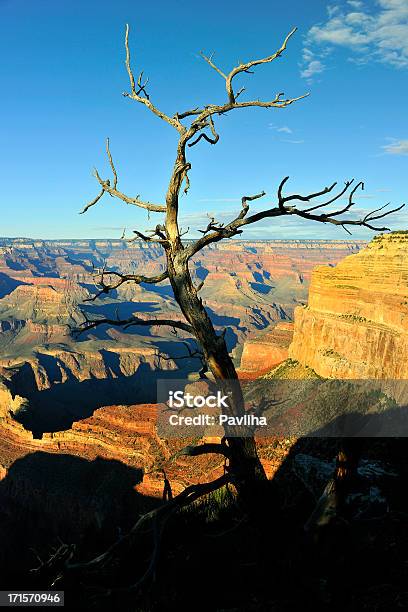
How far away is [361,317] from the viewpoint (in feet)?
144

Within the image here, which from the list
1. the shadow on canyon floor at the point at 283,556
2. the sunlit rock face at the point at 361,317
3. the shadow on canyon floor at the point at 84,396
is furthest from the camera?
the shadow on canyon floor at the point at 84,396

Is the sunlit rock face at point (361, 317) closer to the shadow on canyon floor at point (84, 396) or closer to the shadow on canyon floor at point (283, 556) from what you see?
the shadow on canyon floor at point (84, 396)

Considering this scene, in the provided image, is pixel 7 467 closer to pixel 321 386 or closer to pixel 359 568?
pixel 321 386

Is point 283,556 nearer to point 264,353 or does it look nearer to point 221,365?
point 221,365

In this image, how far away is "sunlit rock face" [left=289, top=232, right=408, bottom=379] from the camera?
38844mm

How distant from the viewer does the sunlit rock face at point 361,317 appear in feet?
127

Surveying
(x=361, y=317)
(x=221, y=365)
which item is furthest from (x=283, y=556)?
(x=361, y=317)

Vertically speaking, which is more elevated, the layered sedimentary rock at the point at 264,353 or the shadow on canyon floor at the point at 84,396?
the layered sedimentary rock at the point at 264,353

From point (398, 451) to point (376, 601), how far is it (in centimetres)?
1012

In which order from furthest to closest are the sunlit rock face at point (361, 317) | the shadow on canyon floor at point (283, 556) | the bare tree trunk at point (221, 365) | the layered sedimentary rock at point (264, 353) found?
the layered sedimentary rock at point (264, 353), the sunlit rock face at point (361, 317), the shadow on canyon floor at point (283, 556), the bare tree trunk at point (221, 365)

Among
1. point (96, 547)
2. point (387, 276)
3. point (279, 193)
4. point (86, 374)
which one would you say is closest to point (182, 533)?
point (96, 547)

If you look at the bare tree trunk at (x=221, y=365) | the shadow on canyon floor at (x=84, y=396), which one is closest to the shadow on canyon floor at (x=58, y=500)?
the shadow on canyon floor at (x=84, y=396)

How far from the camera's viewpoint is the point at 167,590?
30.8 ft

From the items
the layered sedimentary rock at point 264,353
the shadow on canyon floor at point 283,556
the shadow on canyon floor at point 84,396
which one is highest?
the shadow on canyon floor at point 283,556
